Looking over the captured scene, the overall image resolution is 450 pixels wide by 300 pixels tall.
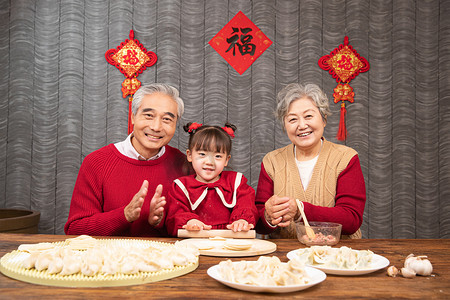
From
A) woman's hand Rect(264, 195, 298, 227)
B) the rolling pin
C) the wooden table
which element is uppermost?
woman's hand Rect(264, 195, 298, 227)

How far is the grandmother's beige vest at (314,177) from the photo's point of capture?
205cm

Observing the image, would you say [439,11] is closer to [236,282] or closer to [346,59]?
[346,59]

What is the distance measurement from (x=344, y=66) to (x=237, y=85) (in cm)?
95

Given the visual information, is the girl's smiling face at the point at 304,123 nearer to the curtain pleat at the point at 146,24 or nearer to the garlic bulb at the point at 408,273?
the garlic bulb at the point at 408,273

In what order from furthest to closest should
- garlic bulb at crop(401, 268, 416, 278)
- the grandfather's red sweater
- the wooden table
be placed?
the grandfather's red sweater → garlic bulb at crop(401, 268, 416, 278) → the wooden table

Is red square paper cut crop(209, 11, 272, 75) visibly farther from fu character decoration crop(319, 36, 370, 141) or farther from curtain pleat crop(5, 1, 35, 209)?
curtain pleat crop(5, 1, 35, 209)

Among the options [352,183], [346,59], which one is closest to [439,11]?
[346,59]

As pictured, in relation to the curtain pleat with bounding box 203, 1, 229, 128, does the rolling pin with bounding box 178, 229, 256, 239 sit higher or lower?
lower

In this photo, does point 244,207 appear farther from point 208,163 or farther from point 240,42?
point 240,42

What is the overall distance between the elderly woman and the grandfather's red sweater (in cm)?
55

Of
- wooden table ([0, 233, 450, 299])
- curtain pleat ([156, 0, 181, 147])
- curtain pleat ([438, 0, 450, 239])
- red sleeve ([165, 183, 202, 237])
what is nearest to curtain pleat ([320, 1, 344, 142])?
curtain pleat ([438, 0, 450, 239])

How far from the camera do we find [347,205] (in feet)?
6.41

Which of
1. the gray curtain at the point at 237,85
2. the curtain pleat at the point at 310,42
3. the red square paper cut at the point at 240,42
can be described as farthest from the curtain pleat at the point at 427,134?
the red square paper cut at the point at 240,42

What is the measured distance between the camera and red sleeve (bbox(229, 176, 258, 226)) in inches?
73.1
